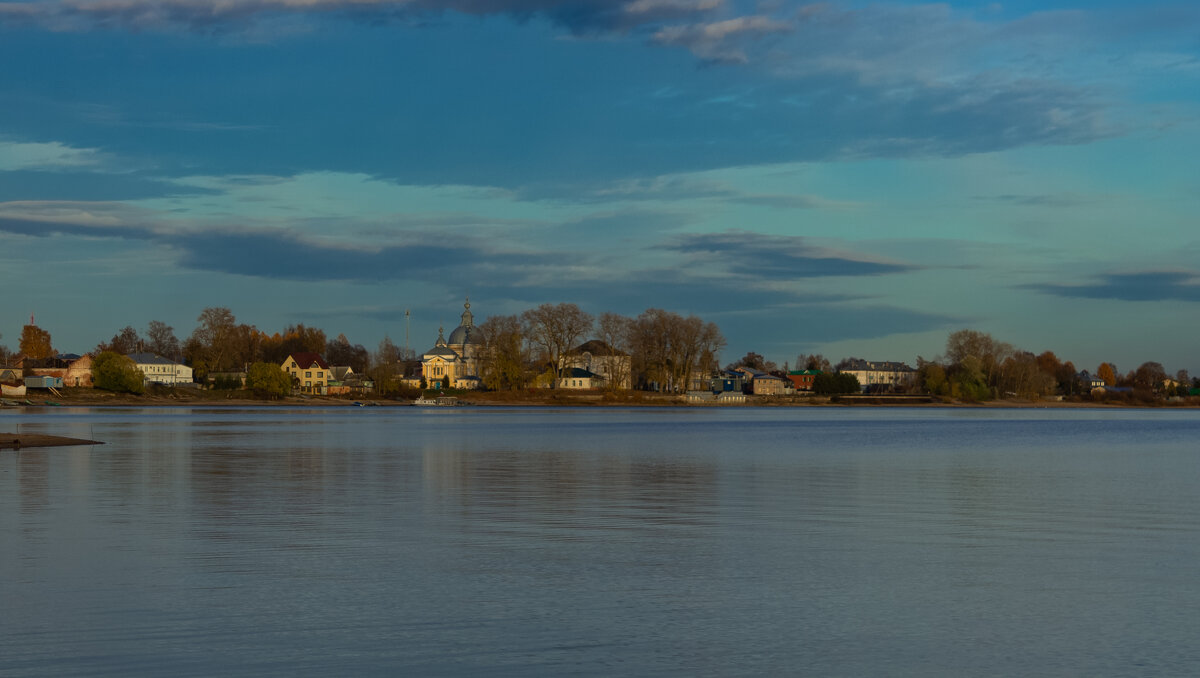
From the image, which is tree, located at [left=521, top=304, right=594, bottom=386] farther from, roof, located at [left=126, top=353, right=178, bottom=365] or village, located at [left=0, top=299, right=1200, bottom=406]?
roof, located at [left=126, top=353, right=178, bottom=365]

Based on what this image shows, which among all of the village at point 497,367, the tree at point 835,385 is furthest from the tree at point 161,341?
the tree at point 835,385

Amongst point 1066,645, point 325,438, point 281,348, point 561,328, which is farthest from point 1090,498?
point 281,348

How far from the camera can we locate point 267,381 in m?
137

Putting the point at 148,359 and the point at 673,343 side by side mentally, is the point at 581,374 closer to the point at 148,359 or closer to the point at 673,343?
the point at 673,343

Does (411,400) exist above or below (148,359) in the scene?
below

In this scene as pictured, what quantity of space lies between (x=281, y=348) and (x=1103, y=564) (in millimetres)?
181979

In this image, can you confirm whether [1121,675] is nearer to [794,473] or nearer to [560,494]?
[560,494]

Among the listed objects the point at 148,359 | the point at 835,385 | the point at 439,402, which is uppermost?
the point at 148,359

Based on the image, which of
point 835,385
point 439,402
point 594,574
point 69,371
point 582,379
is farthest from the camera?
point 835,385

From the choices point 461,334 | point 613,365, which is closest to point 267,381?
point 613,365

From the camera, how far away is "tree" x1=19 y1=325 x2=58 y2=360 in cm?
18300

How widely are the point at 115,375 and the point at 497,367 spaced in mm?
42942

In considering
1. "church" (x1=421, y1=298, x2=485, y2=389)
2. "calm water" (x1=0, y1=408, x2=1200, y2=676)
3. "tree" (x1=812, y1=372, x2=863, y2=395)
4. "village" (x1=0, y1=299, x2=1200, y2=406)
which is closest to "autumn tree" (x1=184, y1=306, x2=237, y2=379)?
"village" (x1=0, y1=299, x2=1200, y2=406)

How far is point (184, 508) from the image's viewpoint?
810 inches
